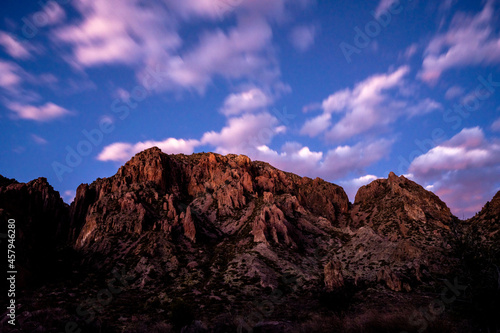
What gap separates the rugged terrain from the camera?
2233 cm

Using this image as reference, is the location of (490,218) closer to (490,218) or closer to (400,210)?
(490,218)

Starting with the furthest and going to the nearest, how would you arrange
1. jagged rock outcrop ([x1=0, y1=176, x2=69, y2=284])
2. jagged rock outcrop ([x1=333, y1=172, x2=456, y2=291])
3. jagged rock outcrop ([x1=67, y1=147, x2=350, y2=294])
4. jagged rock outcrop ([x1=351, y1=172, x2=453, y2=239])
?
jagged rock outcrop ([x1=351, y1=172, x2=453, y2=239])
jagged rock outcrop ([x1=67, y1=147, x2=350, y2=294])
jagged rock outcrop ([x1=0, y1=176, x2=69, y2=284])
jagged rock outcrop ([x1=333, y1=172, x2=456, y2=291])

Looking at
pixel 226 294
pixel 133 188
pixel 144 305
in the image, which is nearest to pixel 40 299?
pixel 144 305

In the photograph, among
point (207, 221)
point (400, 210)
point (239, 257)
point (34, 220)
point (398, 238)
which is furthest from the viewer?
point (207, 221)

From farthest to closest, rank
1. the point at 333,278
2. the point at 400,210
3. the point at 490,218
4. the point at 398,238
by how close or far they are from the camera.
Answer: the point at 400,210, the point at 398,238, the point at 490,218, the point at 333,278

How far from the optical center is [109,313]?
1788 inches

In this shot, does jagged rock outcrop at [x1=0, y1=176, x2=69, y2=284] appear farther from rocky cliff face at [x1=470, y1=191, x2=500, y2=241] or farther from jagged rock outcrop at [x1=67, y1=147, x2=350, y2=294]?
rocky cliff face at [x1=470, y1=191, x2=500, y2=241]

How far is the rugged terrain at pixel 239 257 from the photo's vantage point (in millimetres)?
22328

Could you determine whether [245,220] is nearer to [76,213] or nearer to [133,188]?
[133,188]

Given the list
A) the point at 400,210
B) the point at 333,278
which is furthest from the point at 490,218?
the point at 333,278

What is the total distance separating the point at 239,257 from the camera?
7088 centimetres

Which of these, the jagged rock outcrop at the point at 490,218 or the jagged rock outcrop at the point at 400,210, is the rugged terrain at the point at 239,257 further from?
the jagged rock outcrop at the point at 400,210

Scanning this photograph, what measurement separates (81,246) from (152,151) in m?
61.5

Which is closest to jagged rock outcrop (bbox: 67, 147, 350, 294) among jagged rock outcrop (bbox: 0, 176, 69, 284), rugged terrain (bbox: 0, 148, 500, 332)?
rugged terrain (bbox: 0, 148, 500, 332)
